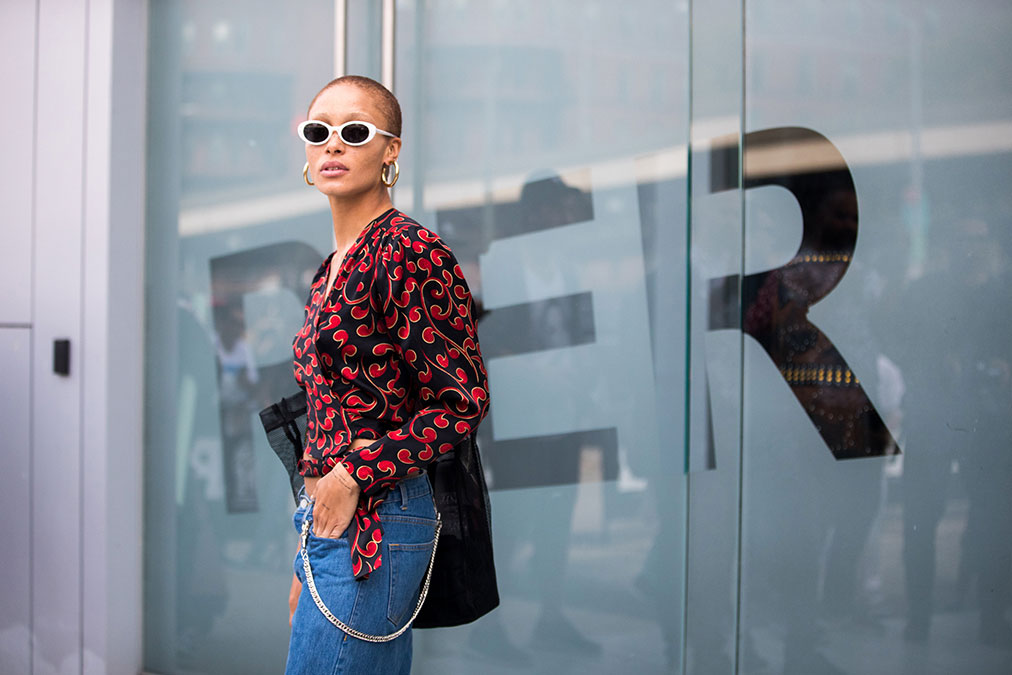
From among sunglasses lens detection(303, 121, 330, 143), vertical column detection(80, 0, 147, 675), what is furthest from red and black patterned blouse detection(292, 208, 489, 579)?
vertical column detection(80, 0, 147, 675)

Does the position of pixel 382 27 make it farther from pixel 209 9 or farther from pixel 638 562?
pixel 638 562

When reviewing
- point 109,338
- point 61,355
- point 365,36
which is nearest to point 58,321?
point 61,355

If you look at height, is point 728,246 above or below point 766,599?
above

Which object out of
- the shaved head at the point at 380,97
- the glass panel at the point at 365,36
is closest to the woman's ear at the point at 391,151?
the shaved head at the point at 380,97

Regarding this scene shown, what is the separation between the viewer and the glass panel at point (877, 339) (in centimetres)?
267

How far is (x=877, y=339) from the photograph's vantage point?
2.76 m

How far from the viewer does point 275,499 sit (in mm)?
3609

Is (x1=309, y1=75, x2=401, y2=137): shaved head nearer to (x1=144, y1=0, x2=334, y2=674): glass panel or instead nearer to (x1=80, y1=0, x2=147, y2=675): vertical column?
(x1=144, y1=0, x2=334, y2=674): glass panel

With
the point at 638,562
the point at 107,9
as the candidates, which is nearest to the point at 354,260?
the point at 638,562

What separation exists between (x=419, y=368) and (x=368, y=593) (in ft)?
1.32

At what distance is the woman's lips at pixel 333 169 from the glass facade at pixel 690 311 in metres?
1.46

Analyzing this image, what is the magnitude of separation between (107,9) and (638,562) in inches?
115

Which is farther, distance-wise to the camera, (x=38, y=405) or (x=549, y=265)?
(x=38, y=405)

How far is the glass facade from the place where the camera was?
106 inches
